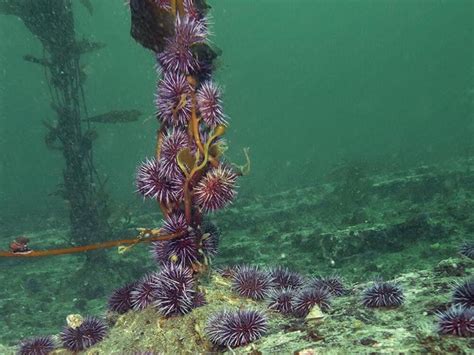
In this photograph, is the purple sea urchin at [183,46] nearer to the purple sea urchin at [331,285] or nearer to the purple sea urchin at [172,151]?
the purple sea urchin at [172,151]

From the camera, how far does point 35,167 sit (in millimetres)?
58844

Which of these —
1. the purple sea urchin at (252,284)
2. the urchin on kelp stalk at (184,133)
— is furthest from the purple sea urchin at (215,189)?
the purple sea urchin at (252,284)

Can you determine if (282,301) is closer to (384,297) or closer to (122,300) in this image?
(384,297)

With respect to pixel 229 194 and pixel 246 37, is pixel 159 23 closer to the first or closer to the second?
pixel 229 194

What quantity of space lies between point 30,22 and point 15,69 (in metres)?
152

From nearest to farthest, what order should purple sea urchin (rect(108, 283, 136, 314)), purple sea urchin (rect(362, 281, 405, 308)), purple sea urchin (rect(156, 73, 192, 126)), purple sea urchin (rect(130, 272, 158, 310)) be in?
purple sea urchin (rect(362, 281, 405, 308)) → purple sea urchin (rect(156, 73, 192, 126)) → purple sea urchin (rect(130, 272, 158, 310)) → purple sea urchin (rect(108, 283, 136, 314))

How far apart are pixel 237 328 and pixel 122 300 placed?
68.0 inches

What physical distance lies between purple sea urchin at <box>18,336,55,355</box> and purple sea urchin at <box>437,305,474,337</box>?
12.0 ft

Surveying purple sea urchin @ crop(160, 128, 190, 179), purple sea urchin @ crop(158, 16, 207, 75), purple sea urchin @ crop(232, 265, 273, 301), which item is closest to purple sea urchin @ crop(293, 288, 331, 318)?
purple sea urchin @ crop(232, 265, 273, 301)

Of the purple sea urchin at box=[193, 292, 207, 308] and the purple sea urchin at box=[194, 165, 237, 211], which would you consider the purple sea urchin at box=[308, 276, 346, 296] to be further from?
the purple sea urchin at box=[194, 165, 237, 211]

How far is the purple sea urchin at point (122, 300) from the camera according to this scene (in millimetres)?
4531

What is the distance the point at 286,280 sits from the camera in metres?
4.55

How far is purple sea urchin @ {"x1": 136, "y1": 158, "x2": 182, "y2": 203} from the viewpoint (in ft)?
13.7

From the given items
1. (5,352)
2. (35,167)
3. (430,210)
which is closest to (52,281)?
(5,352)
